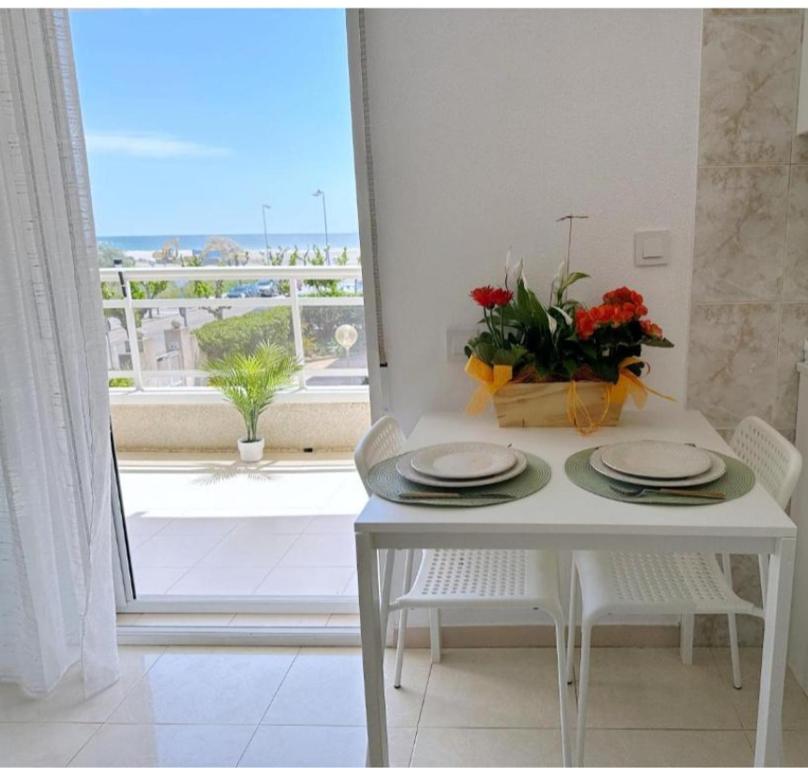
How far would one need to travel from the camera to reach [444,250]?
69.3 inches

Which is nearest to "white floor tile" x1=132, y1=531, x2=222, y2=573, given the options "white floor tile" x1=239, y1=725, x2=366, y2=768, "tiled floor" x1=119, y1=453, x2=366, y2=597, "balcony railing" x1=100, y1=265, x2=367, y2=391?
"tiled floor" x1=119, y1=453, x2=366, y2=597

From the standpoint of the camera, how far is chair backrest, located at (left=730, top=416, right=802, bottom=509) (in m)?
1.26

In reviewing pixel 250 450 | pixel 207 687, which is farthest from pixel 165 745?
pixel 250 450

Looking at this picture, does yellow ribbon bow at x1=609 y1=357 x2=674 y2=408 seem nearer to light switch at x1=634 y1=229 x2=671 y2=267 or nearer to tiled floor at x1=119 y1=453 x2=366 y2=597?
light switch at x1=634 y1=229 x2=671 y2=267

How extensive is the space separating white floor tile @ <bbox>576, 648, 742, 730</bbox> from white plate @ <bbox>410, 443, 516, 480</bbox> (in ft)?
2.61

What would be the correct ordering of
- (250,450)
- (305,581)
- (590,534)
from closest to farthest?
(590,534), (305,581), (250,450)

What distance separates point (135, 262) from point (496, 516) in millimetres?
3258

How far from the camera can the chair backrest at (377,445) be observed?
54.4 inches

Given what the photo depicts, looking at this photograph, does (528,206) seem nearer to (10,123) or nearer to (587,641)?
(587,641)

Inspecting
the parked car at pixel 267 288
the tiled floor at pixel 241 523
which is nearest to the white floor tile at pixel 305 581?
the tiled floor at pixel 241 523

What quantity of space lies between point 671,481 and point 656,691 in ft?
2.76

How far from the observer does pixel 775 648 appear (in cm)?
112

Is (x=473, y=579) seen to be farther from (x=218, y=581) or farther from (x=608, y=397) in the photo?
(x=218, y=581)

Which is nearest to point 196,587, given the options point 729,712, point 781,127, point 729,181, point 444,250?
point 444,250
